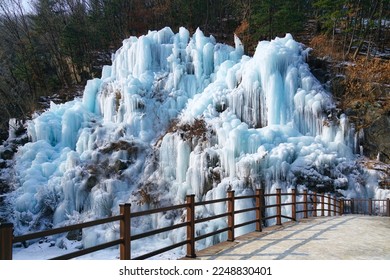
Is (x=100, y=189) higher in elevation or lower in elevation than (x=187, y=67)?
lower

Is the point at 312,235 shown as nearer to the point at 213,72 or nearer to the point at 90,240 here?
the point at 90,240

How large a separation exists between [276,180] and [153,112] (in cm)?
1051

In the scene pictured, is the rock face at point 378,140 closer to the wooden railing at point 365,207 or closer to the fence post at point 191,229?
the wooden railing at point 365,207

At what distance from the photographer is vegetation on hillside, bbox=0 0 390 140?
32094 mm

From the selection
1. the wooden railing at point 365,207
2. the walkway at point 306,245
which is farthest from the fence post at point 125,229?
the wooden railing at point 365,207

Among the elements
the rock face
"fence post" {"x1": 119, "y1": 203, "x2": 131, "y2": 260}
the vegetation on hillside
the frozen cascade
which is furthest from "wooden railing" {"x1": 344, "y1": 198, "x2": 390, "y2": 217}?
the vegetation on hillside

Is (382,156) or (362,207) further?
(382,156)

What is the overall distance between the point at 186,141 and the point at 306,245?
43.0 feet

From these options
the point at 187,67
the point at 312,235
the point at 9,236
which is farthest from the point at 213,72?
the point at 9,236

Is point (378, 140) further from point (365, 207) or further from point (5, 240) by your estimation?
point (5, 240)

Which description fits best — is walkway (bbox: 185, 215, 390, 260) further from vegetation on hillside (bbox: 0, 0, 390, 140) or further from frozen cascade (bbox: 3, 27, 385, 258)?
vegetation on hillside (bbox: 0, 0, 390, 140)

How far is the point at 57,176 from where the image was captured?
72.0 ft

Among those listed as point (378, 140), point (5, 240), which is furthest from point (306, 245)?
point (378, 140)

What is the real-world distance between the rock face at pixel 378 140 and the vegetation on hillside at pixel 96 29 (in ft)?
39.2
